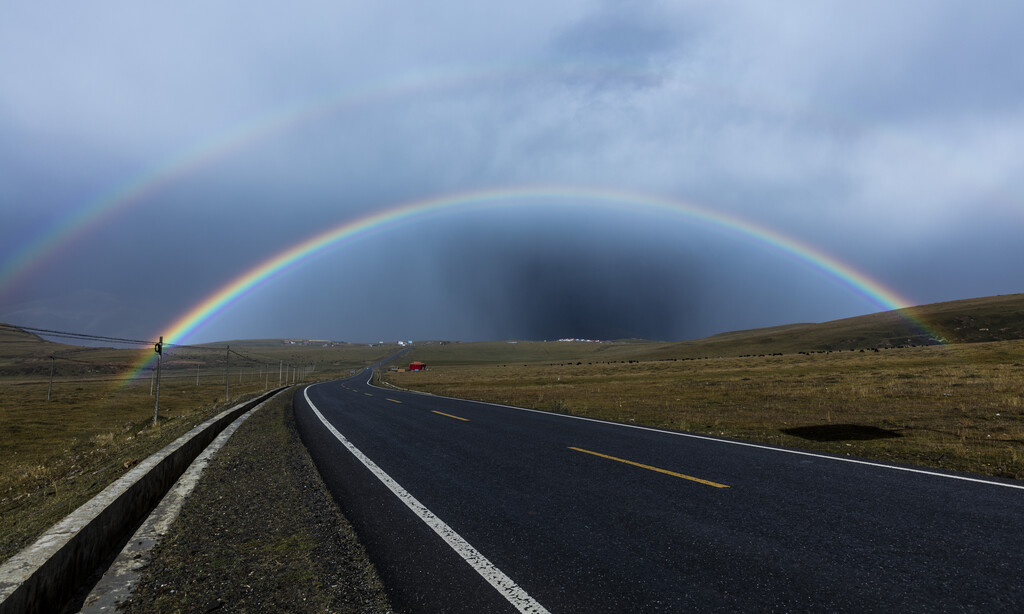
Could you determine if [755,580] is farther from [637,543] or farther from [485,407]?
[485,407]

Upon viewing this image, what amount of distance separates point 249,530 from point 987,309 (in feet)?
390

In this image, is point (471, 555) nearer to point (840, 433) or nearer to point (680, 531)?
point (680, 531)

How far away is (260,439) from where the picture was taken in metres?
11.0

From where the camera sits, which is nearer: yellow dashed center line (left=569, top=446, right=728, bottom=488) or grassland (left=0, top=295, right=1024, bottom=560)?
yellow dashed center line (left=569, top=446, right=728, bottom=488)

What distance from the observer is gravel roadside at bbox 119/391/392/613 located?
11.3 ft

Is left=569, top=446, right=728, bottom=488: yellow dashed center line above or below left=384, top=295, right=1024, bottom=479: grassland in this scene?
above

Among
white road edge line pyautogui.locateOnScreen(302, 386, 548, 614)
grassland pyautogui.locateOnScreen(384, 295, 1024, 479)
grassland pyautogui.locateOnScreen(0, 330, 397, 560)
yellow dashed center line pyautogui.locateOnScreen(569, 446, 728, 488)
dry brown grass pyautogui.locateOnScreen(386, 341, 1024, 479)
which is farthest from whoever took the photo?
grassland pyautogui.locateOnScreen(384, 295, 1024, 479)

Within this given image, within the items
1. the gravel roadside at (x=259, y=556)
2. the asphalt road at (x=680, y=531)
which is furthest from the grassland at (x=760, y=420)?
the asphalt road at (x=680, y=531)

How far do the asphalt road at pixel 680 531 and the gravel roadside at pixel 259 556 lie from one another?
28 cm

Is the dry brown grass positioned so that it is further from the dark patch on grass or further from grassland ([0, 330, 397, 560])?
grassland ([0, 330, 397, 560])

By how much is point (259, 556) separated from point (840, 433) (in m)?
12.7

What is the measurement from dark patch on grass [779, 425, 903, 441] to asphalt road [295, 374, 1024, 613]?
3.29 metres

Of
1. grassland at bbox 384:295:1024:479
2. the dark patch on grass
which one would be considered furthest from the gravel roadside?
the dark patch on grass

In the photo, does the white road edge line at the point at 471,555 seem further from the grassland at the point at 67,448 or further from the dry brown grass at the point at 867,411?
the dry brown grass at the point at 867,411
